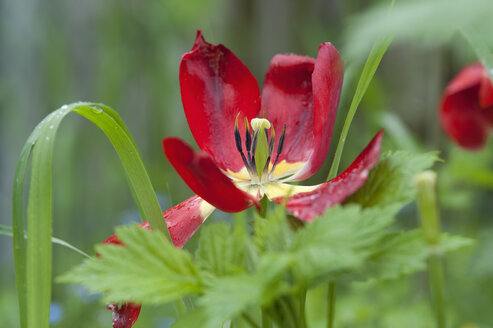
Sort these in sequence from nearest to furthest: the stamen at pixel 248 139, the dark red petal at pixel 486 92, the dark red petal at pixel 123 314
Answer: the dark red petal at pixel 123 314, the stamen at pixel 248 139, the dark red petal at pixel 486 92

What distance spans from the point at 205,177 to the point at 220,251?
0.05m

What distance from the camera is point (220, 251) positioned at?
1.05ft

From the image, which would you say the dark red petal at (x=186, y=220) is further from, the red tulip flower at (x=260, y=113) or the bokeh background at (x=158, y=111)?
the bokeh background at (x=158, y=111)

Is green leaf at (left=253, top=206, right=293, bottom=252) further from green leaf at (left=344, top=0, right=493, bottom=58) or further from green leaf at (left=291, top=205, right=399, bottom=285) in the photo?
green leaf at (left=344, top=0, right=493, bottom=58)

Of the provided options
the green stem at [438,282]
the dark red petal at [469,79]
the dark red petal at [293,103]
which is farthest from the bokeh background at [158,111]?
the green stem at [438,282]

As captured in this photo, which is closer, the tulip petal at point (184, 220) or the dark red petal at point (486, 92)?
the tulip petal at point (184, 220)

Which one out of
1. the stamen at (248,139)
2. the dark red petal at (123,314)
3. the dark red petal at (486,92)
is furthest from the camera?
the dark red petal at (486,92)

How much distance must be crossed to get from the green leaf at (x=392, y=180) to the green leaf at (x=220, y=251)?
0.28ft

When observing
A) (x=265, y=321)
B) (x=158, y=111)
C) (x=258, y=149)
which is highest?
(x=158, y=111)

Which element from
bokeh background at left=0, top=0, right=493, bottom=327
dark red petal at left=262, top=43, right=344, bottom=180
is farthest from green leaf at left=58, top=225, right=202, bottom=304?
bokeh background at left=0, top=0, right=493, bottom=327

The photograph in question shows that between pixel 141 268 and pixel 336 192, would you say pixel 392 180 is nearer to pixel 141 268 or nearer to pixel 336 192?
pixel 336 192

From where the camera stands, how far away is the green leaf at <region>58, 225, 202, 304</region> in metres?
0.29

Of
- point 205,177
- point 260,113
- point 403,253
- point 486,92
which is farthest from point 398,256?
point 486,92

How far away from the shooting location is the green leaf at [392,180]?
34cm
